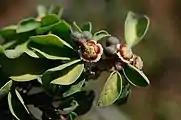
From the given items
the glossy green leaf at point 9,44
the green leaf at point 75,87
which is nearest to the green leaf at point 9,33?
the glossy green leaf at point 9,44

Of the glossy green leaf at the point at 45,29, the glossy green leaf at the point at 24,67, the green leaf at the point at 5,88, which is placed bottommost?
the green leaf at the point at 5,88

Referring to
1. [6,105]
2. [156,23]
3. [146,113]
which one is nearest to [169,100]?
[146,113]

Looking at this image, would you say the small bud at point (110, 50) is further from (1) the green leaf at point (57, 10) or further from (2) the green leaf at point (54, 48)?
(1) the green leaf at point (57, 10)

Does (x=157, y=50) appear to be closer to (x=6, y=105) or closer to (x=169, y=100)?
(x=169, y=100)

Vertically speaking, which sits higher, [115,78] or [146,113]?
[115,78]

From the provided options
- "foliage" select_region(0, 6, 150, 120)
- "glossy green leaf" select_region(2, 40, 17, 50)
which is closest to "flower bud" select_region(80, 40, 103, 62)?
"foliage" select_region(0, 6, 150, 120)

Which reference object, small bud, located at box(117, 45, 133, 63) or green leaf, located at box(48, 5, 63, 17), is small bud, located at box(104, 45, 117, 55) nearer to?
small bud, located at box(117, 45, 133, 63)

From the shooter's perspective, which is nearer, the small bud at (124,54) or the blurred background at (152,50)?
the small bud at (124,54)

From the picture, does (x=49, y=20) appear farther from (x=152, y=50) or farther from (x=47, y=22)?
(x=152, y=50)
